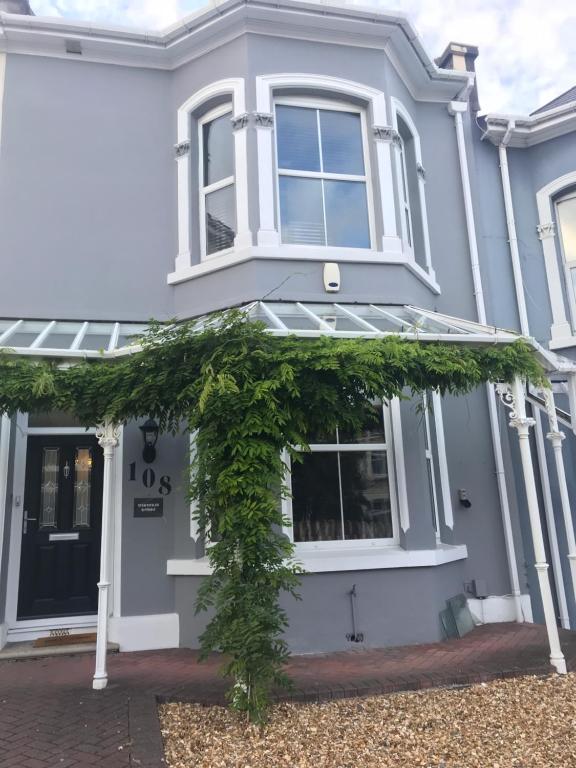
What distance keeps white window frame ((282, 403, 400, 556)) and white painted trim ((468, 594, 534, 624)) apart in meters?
1.58

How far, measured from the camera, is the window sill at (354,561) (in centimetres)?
634

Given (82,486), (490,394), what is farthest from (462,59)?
(82,486)

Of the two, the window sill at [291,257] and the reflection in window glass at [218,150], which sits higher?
the reflection in window glass at [218,150]

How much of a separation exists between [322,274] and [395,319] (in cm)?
122

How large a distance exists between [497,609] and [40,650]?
5.38 m

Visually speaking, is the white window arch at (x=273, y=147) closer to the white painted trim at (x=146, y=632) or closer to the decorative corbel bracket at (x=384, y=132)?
the decorative corbel bracket at (x=384, y=132)

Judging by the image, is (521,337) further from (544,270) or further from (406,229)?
(544,270)

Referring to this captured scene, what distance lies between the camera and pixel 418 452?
22.8 ft

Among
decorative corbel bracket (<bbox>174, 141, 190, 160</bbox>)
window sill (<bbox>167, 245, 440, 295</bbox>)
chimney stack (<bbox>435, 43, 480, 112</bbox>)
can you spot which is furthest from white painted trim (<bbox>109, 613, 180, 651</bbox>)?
chimney stack (<bbox>435, 43, 480, 112</bbox>)

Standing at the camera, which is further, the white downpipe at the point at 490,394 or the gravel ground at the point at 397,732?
the white downpipe at the point at 490,394

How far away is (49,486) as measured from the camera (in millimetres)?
7090

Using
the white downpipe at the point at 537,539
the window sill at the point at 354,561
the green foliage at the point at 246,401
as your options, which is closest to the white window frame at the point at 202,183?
the green foliage at the point at 246,401

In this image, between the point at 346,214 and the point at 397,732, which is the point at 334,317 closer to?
the point at 346,214

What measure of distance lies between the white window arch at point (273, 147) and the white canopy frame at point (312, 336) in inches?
38.0
